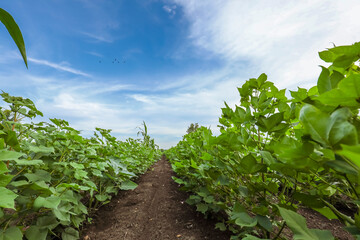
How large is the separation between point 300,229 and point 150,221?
2.15 meters

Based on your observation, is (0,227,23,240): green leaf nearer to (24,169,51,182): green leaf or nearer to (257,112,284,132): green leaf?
(24,169,51,182): green leaf

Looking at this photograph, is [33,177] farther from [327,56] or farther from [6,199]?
[327,56]

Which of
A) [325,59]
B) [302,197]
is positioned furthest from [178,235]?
[325,59]

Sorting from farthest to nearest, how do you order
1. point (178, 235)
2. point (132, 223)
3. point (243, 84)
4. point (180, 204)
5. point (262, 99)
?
1. point (180, 204)
2. point (132, 223)
3. point (178, 235)
4. point (243, 84)
5. point (262, 99)

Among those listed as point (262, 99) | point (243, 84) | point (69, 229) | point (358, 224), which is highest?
point (243, 84)

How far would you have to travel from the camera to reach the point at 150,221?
2.31 meters

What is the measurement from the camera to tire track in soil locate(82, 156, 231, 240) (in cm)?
193

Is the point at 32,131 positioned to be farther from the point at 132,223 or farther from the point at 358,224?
the point at 358,224

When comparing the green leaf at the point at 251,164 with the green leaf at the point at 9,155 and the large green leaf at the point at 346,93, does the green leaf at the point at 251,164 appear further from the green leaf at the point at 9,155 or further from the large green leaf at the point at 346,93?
the green leaf at the point at 9,155

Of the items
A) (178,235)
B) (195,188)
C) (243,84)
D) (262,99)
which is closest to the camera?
(262,99)

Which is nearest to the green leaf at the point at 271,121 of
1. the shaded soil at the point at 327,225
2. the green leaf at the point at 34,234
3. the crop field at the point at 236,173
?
the crop field at the point at 236,173

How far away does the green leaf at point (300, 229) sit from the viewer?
1.73 ft

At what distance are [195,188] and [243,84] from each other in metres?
1.79

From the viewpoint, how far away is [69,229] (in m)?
1.64
